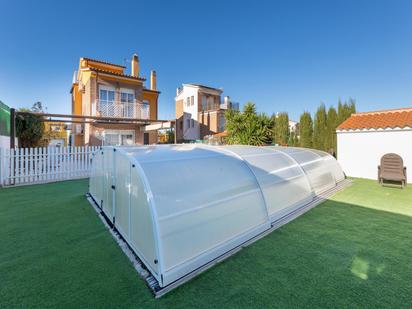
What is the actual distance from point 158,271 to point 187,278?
1.31 feet

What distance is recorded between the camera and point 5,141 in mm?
9133

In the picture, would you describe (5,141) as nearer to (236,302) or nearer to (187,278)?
(187,278)

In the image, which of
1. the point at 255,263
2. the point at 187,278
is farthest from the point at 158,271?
the point at 255,263

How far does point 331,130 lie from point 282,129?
3247 mm

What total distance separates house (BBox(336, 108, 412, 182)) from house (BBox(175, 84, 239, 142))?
1634cm

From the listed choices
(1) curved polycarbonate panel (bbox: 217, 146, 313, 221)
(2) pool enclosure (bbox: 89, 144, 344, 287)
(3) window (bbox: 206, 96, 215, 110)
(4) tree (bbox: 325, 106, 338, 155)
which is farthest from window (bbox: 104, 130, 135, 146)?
(4) tree (bbox: 325, 106, 338, 155)

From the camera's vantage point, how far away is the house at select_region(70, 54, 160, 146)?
14.9 metres

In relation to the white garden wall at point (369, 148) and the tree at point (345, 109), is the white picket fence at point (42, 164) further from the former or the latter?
the tree at point (345, 109)

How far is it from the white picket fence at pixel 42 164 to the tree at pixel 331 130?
1420 cm

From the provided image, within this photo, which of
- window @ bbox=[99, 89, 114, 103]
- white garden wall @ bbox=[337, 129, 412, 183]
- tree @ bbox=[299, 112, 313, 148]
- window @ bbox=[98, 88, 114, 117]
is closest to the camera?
white garden wall @ bbox=[337, 129, 412, 183]

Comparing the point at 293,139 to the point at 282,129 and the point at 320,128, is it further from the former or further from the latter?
the point at 320,128

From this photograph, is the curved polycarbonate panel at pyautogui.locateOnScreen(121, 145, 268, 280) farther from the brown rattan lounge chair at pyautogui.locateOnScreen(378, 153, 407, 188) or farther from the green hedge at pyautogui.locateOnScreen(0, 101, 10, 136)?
the green hedge at pyautogui.locateOnScreen(0, 101, 10, 136)

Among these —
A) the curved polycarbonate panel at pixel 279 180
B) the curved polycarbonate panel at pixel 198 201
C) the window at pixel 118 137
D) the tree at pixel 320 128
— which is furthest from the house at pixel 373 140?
the window at pixel 118 137

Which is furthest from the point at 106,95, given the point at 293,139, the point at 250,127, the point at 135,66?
the point at 293,139
